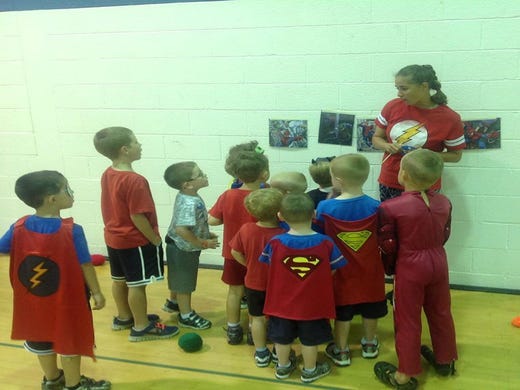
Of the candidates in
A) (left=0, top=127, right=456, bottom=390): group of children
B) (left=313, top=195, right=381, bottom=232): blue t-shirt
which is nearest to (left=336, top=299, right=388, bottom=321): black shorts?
(left=0, top=127, right=456, bottom=390): group of children

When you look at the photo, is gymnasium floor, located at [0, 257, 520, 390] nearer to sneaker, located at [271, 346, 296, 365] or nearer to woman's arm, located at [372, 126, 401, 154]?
sneaker, located at [271, 346, 296, 365]

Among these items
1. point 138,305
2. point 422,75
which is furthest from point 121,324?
point 422,75

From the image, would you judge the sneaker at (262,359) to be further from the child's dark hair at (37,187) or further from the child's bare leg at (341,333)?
the child's dark hair at (37,187)

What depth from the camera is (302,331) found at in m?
2.72

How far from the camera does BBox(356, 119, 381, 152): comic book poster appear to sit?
12.2ft

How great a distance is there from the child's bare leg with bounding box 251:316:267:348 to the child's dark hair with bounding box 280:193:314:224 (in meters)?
0.67

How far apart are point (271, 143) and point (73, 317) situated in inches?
79.0

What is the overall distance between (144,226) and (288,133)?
4.54 ft

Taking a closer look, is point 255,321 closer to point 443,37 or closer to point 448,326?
point 448,326

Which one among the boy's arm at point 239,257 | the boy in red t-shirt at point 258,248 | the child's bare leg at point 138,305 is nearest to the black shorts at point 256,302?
the boy in red t-shirt at point 258,248

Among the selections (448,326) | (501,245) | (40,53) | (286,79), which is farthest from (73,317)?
(501,245)

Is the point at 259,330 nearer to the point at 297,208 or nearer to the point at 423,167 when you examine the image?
the point at 297,208

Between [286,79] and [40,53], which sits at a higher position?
[40,53]

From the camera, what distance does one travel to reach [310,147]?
393 centimetres
